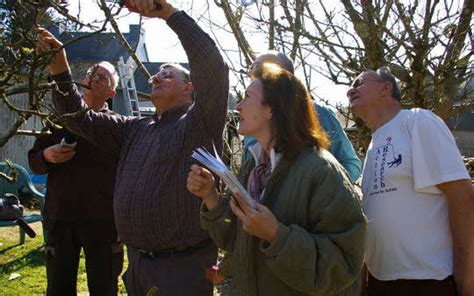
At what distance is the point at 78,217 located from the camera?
354 centimetres

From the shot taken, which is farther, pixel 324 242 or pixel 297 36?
pixel 297 36

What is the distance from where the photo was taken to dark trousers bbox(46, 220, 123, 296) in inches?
139

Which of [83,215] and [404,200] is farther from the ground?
[404,200]

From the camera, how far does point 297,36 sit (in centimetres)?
416

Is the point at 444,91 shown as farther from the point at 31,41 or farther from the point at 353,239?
the point at 31,41

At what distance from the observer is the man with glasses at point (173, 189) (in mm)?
2664

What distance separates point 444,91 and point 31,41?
267cm

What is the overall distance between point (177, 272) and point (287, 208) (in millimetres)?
969

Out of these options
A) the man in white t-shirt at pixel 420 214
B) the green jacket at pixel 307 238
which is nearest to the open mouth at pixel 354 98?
the man in white t-shirt at pixel 420 214

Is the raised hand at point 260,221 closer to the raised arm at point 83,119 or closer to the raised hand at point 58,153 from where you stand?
the raised arm at point 83,119

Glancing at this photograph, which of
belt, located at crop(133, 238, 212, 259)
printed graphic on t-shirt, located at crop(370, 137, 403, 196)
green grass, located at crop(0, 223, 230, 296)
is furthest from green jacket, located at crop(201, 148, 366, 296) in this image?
green grass, located at crop(0, 223, 230, 296)

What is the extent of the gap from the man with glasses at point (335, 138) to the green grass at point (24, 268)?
4155mm

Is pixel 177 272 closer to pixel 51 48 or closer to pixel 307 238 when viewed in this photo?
pixel 307 238

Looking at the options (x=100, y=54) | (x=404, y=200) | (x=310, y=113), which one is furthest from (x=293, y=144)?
(x=100, y=54)
